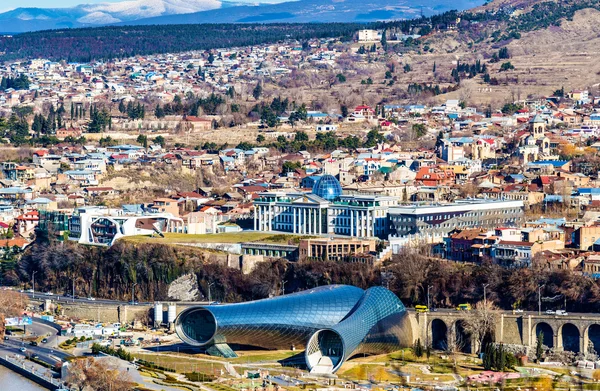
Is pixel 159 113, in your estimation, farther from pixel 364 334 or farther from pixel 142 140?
pixel 364 334

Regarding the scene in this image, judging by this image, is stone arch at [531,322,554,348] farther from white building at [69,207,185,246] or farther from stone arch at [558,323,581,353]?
white building at [69,207,185,246]

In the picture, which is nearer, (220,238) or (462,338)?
(462,338)

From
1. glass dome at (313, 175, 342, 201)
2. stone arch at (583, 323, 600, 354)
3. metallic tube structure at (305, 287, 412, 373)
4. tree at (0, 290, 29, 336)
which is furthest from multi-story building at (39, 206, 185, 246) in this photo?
stone arch at (583, 323, 600, 354)

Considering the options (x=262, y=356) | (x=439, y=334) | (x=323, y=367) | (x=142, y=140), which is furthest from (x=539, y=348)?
(x=142, y=140)

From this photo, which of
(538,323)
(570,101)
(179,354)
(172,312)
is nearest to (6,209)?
(172,312)

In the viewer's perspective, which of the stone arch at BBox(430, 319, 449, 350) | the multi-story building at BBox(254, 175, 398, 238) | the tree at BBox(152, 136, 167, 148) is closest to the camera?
the stone arch at BBox(430, 319, 449, 350)

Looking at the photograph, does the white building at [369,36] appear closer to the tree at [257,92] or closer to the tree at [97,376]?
the tree at [257,92]

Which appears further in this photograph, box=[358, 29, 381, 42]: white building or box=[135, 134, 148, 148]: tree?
box=[358, 29, 381, 42]: white building
